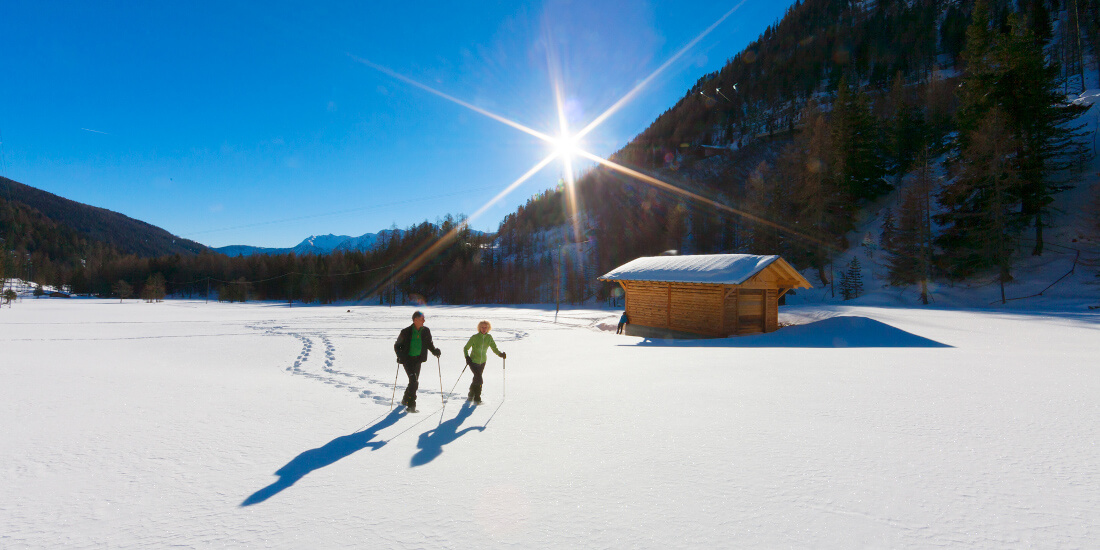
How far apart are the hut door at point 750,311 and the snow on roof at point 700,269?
1469 mm

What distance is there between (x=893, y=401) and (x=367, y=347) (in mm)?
14697

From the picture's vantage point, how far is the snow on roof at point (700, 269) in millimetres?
18750

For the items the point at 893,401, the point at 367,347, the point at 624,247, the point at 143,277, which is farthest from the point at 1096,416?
the point at 143,277

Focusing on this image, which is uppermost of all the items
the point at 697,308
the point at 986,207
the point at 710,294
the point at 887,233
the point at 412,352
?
the point at 986,207

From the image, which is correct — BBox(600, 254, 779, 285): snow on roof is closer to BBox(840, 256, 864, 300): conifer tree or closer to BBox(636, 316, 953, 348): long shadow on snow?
BBox(636, 316, 953, 348): long shadow on snow

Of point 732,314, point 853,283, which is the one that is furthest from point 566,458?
point 853,283

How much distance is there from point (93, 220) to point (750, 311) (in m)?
248

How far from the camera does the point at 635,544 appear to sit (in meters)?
2.97

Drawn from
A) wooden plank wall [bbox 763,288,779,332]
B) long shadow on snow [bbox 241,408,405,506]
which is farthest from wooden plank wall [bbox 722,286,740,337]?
long shadow on snow [bbox 241,408,405,506]

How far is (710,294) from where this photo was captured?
772 inches

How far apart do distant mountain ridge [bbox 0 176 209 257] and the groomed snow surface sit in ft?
685

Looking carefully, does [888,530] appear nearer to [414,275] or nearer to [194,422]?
[194,422]

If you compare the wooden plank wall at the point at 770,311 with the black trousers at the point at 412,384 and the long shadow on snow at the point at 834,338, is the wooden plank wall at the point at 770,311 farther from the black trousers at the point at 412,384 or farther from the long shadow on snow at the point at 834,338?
the black trousers at the point at 412,384

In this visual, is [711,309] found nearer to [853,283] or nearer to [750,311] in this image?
[750,311]
